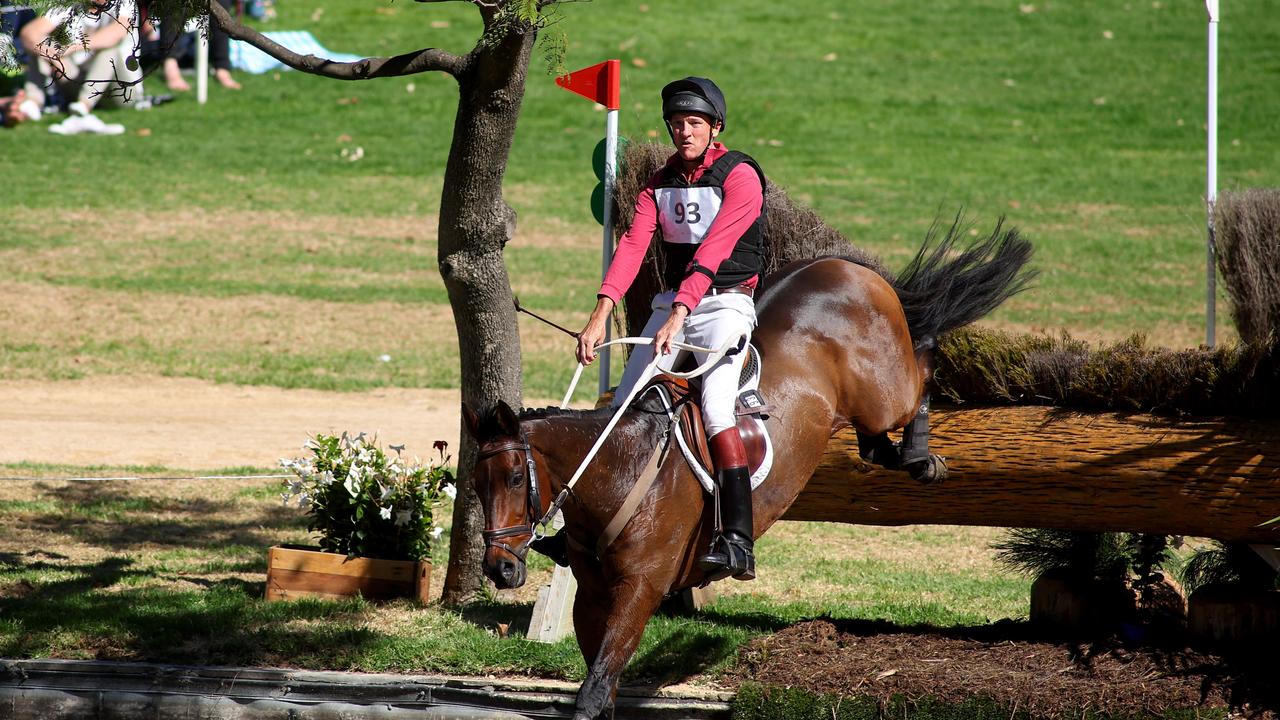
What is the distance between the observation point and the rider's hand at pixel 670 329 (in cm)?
489

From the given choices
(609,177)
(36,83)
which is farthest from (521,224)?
(609,177)

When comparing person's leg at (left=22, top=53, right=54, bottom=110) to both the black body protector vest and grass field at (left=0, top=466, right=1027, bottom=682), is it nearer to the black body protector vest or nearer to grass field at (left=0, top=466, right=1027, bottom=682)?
grass field at (left=0, top=466, right=1027, bottom=682)

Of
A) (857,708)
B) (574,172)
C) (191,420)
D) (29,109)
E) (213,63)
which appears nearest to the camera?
(857,708)

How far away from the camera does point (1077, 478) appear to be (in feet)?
20.4

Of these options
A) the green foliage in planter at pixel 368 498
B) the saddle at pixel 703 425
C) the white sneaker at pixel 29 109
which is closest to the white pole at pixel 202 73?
the white sneaker at pixel 29 109

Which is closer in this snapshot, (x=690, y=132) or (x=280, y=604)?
(x=690, y=132)

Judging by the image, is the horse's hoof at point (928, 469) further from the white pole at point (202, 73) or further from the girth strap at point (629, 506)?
the white pole at point (202, 73)

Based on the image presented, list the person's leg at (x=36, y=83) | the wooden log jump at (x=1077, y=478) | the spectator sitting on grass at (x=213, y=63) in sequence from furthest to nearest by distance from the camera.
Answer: the spectator sitting on grass at (x=213, y=63)
the person's leg at (x=36, y=83)
the wooden log jump at (x=1077, y=478)

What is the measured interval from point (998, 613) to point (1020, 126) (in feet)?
57.3

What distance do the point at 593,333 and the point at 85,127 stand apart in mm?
19168

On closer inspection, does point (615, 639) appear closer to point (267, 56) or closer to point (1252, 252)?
point (1252, 252)

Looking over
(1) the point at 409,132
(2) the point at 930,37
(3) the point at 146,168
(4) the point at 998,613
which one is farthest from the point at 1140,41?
(4) the point at 998,613

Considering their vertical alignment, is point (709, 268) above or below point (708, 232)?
below

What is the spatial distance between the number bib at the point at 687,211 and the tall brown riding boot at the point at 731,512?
818mm
